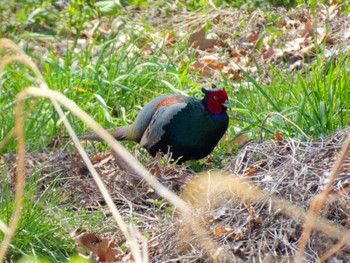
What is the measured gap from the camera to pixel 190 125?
4.46 m

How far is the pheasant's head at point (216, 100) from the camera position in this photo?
174 inches

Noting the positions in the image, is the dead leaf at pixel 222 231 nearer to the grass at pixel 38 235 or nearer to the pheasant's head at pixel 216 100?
the grass at pixel 38 235

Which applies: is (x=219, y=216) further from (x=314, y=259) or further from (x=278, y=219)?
(x=314, y=259)

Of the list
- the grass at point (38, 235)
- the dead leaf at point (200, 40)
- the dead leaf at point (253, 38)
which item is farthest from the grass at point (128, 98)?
the dead leaf at point (253, 38)

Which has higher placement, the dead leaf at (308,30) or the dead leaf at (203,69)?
the dead leaf at (308,30)

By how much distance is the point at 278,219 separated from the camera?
3084 mm

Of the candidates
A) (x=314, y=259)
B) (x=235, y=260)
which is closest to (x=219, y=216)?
(x=235, y=260)

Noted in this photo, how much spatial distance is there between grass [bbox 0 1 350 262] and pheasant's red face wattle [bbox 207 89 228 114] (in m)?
0.19

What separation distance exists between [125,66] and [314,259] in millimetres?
3133

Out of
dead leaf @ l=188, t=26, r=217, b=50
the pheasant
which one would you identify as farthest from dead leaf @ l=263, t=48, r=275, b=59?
the pheasant

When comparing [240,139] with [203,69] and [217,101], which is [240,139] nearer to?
[217,101]

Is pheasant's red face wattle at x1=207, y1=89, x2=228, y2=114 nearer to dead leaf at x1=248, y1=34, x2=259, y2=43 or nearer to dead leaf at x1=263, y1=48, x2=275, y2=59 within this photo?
dead leaf at x1=263, y1=48, x2=275, y2=59

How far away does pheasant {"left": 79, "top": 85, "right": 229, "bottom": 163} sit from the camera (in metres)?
4.43

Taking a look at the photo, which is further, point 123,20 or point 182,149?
point 123,20
